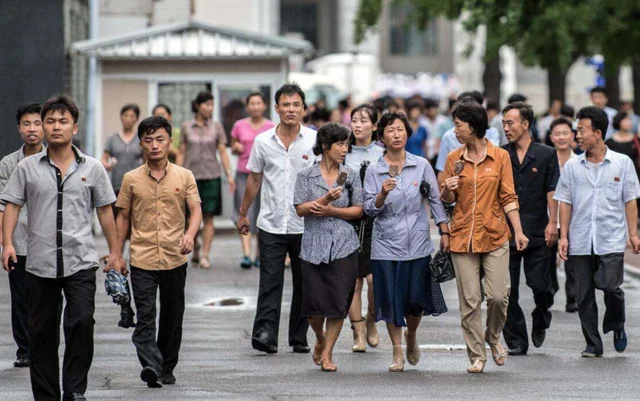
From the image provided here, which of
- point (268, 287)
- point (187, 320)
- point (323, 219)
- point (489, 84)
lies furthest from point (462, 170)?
point (489, 84)

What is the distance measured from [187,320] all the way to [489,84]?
23.0 m

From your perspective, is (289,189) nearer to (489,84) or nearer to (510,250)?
(510,250)

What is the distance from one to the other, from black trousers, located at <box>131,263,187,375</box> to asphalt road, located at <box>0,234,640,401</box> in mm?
176

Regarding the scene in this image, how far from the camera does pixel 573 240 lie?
1183 cm

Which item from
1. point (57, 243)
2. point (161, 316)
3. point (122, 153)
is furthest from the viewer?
point (122, 153)

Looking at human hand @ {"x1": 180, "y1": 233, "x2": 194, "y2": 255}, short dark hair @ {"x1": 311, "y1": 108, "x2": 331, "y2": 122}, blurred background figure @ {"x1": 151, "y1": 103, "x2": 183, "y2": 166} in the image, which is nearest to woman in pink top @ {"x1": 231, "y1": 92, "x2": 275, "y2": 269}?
blurred background figure @ {"x1": 151, "y1": 103, "x2": 183, "y2": 166}

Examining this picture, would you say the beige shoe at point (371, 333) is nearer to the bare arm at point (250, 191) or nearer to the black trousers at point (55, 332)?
the bare arm at point (250, 191)

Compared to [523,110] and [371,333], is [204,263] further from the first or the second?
[523,110]

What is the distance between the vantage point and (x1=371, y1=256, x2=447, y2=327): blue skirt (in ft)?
35.9

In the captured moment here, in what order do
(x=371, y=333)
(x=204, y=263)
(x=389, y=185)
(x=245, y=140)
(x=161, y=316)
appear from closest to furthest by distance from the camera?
(x=161, y=316)
(x=389, y=185)
(x=371, y=333)
(x=245, y=140)
(x=204, y=263)

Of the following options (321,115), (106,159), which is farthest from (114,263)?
(321,115)

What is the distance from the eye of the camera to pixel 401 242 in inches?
429

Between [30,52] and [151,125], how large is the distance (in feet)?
33.5

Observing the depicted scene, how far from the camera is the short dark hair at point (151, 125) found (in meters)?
10.2
